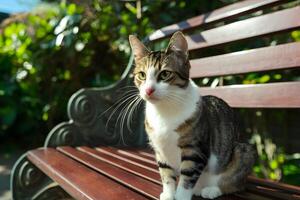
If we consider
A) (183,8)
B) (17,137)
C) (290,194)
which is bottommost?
(17,137)

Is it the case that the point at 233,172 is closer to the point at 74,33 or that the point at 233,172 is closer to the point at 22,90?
the point at 74,33

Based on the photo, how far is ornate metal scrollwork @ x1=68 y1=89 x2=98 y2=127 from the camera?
2621mm

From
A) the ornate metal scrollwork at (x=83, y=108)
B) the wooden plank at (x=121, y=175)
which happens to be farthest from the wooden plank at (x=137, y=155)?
the ornate metal scrollwork at (x=83, y=108)

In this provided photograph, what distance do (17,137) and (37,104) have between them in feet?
1.87

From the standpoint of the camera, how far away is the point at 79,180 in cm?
173

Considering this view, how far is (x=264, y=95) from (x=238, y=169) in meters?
0.50

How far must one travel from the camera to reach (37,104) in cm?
457

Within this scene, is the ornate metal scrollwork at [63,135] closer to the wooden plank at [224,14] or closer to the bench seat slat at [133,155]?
the bench seat slat at [133,155]

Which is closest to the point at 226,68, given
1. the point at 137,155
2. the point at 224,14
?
the point at 224,14

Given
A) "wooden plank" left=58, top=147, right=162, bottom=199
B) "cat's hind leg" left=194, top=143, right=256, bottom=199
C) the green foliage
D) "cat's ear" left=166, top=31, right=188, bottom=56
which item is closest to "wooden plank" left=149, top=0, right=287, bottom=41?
"cat's ear" left=166, top=31, right=188, bottom=56

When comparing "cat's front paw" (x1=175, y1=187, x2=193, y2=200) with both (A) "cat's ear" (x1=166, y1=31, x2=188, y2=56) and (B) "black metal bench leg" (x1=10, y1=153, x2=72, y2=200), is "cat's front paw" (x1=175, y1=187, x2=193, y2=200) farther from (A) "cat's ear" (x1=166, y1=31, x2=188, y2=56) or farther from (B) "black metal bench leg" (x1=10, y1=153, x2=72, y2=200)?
(B) "black metal bench leg" (x1=10, y1=153, x2=72, y2=200)

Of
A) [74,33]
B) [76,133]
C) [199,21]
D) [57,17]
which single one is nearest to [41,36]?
[57,17]

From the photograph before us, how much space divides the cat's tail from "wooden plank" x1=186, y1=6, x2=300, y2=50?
2.17ft

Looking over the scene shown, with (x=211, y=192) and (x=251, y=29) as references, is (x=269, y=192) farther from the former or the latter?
(x=251, y=29)
